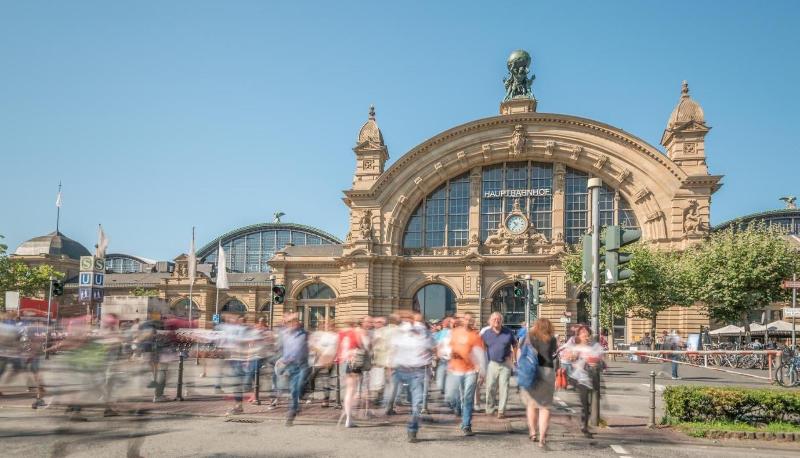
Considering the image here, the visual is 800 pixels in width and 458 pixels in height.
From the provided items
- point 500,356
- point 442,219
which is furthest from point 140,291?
point 500,356

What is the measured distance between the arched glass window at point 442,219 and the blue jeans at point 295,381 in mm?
37760

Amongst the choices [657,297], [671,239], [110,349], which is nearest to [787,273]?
[657,297]

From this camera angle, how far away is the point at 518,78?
54031 millimetres

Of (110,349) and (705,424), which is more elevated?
(110,349)

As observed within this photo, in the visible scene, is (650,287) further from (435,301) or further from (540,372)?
(540,372)

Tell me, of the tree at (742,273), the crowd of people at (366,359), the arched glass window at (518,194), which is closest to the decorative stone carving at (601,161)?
the arched glass window at (518,194)

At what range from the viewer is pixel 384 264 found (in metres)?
50.3

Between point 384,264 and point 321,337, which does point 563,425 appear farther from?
point 384,264

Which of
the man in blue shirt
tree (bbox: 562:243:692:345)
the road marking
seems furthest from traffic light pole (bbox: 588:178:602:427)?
tree (bbox: 562:243:692:345)

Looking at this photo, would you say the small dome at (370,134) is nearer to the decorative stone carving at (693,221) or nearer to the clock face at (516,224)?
the clock face at (516,224)

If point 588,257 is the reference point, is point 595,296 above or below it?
below

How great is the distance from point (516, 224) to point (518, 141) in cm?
627

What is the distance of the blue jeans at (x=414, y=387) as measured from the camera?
11.2 metres

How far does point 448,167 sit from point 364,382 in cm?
3585
